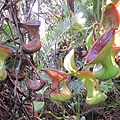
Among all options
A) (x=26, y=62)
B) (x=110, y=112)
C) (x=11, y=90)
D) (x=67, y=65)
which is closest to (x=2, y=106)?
(x=11, y=90)

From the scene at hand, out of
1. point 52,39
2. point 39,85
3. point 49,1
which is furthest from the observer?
point 49,1

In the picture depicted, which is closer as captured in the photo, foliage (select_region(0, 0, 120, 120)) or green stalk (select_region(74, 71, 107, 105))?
foliage (select_region(0, 0, 120, 120))

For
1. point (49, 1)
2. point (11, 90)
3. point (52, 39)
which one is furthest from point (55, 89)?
point (49, 1)

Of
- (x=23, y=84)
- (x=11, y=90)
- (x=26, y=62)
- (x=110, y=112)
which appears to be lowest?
(x=110, y=112)

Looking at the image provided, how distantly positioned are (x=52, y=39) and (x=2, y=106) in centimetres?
32

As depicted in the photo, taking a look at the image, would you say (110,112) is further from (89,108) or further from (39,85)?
(39,85)

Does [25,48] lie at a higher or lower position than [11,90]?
higher

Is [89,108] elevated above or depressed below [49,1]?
below

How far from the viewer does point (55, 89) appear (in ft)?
1.95

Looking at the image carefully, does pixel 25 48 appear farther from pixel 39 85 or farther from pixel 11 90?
pixel 11 90

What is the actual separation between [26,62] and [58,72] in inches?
4.9

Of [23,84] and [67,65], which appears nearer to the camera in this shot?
[67,65]

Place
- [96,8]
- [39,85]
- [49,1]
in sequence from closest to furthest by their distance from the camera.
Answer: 1. [39,85]
2. [96,8]
3. [49,1]

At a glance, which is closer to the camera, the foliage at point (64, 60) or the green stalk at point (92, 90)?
the foliage at point (64, 60)
